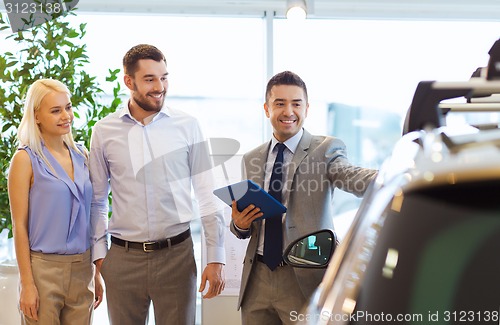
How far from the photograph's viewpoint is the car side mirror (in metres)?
2.12

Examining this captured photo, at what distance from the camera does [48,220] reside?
3283mm

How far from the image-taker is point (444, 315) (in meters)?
1.23

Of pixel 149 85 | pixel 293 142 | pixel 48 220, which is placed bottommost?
pixel 48 220

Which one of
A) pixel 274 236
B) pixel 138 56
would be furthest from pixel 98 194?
pixel 274 236

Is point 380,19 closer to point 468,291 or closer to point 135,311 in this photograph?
point 135,311

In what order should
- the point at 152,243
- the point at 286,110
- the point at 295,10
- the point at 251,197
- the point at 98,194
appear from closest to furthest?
the point at 251,197 → the point at 286,110 → the point at 152,243 → the point at 98,194 → the point at 295,10

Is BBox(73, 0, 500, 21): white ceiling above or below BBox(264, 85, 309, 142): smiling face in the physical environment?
above

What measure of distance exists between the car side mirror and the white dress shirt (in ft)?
3.72

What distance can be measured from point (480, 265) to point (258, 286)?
1.78 m

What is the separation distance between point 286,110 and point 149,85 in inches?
27.1

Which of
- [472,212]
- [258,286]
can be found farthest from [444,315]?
[258,286]

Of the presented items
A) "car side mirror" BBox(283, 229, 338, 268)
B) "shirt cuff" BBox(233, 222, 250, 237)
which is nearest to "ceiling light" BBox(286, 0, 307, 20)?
"shirt cuff" BBox(233, 222, 250, 237)

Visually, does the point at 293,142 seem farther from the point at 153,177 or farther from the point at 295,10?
the point at 295,10

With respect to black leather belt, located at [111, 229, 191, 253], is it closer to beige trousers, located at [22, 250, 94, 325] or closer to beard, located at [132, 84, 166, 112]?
beige trousers, located at [22, 250, 94, 325]
